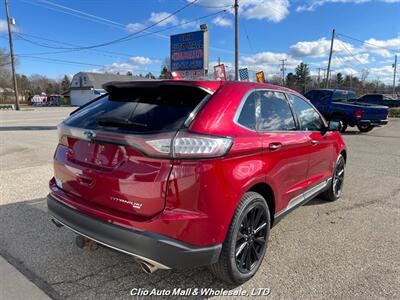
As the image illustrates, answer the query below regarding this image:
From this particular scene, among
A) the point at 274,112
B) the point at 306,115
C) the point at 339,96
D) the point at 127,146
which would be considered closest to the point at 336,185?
the point at 306,115

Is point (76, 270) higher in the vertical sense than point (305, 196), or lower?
lower

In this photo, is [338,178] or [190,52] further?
[190,52]

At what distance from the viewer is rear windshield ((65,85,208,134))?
2.49 m

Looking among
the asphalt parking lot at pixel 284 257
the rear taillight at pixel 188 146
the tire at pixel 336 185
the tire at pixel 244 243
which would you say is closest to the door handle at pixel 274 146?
the tire at pixel 244 243

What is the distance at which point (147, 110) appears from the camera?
265cm

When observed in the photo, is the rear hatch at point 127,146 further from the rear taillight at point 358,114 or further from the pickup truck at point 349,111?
the rear taillight at point 358,114

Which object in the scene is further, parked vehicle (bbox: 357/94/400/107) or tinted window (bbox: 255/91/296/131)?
parked vehicle (bbox: 357/94/400/107)

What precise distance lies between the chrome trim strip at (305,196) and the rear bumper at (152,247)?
1.20m

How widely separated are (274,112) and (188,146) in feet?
4.65

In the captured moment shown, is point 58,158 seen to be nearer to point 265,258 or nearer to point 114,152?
point 114,152

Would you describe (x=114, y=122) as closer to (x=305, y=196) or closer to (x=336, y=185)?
(x=305, y=196)

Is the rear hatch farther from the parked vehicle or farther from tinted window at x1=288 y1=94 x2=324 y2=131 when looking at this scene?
the parked vehicle

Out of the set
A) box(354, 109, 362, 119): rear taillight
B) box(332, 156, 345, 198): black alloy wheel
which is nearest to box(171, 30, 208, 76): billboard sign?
box(354, 109, 362, 119): rear taillight

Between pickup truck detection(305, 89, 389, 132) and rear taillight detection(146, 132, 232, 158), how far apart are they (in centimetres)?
1288
